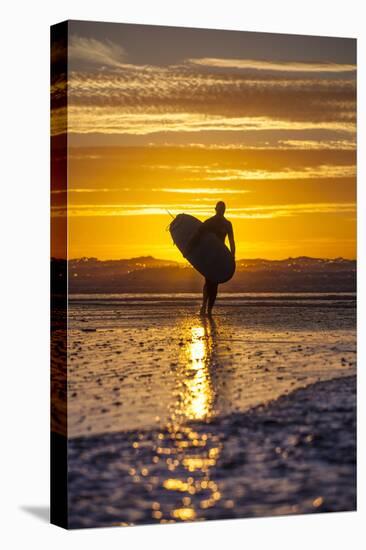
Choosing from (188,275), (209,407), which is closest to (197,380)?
(209,407)

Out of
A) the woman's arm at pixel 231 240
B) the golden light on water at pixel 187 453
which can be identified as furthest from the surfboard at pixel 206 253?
the golden light on water at pixel 187 453

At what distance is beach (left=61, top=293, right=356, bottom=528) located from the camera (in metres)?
11.0

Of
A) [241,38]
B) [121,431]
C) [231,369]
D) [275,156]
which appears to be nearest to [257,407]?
[231,369]

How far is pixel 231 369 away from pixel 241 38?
2401mm

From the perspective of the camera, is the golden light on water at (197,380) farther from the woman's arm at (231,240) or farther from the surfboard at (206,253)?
the woman's arm at (231,240)

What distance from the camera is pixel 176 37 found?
37.5 feet

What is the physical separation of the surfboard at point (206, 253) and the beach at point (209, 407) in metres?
0.18

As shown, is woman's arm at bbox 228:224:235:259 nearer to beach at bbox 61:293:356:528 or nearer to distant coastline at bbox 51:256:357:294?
distant coastline at bbox 51:256:357:294

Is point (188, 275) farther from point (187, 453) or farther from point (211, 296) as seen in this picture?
point (187, 453)

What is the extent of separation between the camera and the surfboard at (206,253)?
11531 millimetres

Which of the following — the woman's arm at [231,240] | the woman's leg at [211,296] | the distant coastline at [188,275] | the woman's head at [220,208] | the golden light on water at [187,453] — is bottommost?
the golden light on water at [187,453]

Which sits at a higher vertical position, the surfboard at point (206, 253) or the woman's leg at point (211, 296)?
the surfboard at point (206, 253)

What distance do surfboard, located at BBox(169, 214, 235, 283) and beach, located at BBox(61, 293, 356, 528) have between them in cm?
18

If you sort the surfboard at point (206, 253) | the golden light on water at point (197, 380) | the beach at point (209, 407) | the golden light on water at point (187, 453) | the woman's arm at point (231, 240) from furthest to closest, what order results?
the woman's arm at point (231, 240) → the surfboard at point (206, 253) → the golden light on water at point (197, 380) → the golden light on water at point (187, 453) → the beach at point (209, 407)
